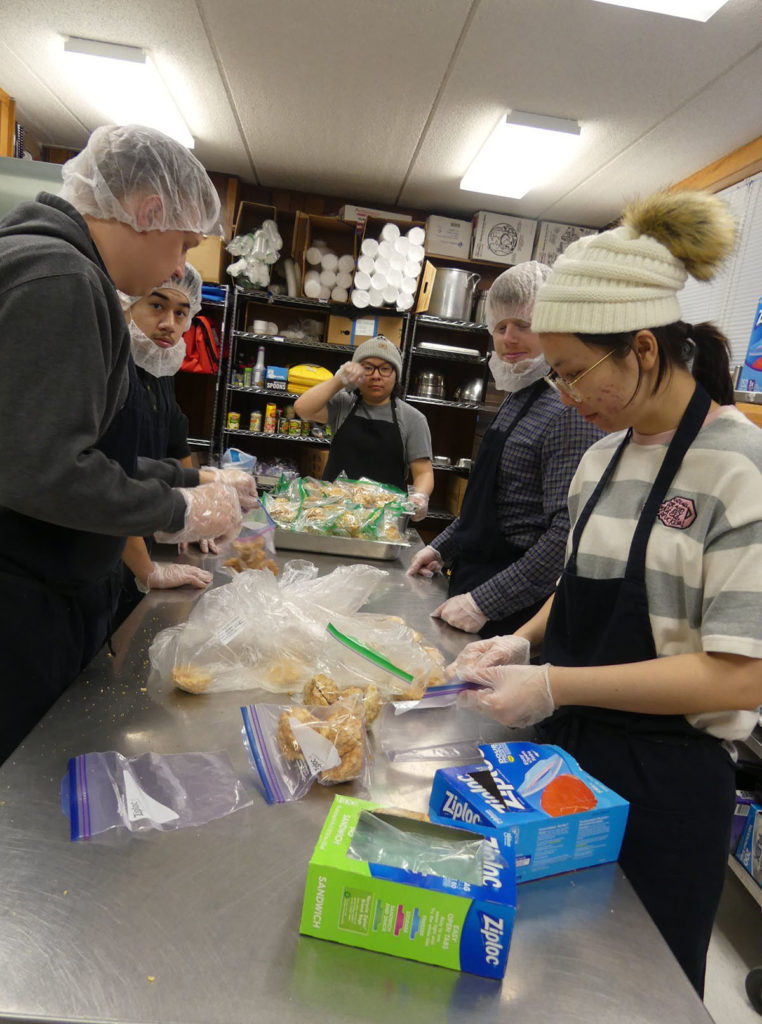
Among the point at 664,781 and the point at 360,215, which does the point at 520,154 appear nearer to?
the point at 360,215

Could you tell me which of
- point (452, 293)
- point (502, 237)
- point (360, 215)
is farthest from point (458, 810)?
point (502, 237)

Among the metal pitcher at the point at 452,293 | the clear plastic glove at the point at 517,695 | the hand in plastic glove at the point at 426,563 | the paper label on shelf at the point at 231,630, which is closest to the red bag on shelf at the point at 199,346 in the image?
the metal pitcher at the point at 452,293

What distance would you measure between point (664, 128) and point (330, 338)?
8.96 ft

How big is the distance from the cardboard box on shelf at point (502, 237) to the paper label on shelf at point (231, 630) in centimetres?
479

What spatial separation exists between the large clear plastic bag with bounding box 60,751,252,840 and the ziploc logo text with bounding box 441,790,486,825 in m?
0.30

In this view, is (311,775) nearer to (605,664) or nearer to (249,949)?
(249,949)

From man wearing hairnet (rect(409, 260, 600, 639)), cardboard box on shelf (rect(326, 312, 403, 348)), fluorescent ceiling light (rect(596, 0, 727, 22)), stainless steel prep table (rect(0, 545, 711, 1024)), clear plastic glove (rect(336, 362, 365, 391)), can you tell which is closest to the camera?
stainless steel prep table (rect(0, 545, 711, 1024))

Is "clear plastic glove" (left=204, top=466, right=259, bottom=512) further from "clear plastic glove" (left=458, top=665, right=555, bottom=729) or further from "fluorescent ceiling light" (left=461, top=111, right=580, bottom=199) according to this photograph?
"fluorescent ceiling light" (left=461, top=111, right=580, bottom=199)

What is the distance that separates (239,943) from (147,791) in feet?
0.98

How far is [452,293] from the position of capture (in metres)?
5.25

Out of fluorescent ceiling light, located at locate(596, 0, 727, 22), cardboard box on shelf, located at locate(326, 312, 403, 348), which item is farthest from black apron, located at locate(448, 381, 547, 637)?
cardboard box on shelf, located at locate(326, 312, 403, 348)

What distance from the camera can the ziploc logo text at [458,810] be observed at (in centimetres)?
84

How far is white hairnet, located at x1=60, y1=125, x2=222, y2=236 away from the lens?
1.33 meters

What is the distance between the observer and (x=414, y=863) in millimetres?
737
